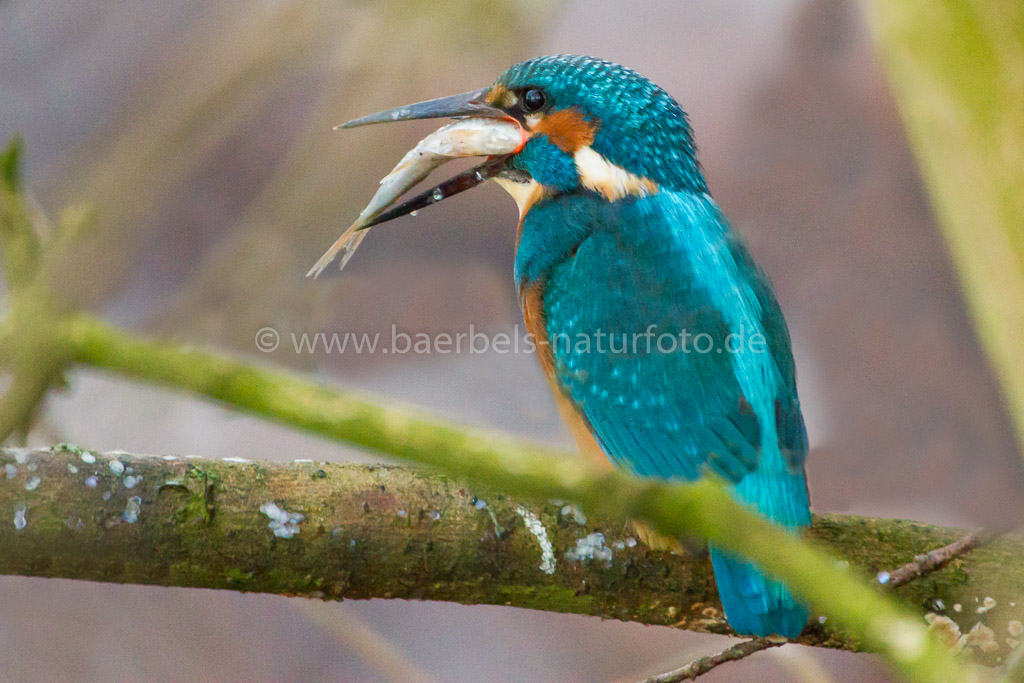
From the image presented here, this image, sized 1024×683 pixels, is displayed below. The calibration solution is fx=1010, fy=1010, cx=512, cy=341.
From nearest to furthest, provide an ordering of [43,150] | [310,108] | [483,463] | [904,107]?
[483,463] < [904,107] < [310,108] < [43,150]

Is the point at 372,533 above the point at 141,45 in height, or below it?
below

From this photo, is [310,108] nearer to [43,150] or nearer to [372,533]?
[43,150]

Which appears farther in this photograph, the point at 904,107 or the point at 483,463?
the point at 904,107

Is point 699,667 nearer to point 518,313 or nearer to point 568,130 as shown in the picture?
point 568,130

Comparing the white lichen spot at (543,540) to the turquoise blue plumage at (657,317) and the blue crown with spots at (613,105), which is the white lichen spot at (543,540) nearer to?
the turquoise blue plumage at (657,317)

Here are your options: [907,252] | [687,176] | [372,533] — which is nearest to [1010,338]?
[372,533]

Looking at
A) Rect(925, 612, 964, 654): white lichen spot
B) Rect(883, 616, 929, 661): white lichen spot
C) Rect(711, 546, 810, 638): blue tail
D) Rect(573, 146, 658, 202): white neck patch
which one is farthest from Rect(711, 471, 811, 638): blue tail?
Rect(883, 616, 929, 661): white lichen spot

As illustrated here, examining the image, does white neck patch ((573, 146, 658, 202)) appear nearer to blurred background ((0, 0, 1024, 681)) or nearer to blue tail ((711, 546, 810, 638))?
blurred background ((0, 0, 1024, 681))
